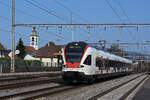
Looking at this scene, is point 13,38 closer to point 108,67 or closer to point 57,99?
point 108,67

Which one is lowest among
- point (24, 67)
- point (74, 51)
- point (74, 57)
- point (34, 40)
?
point (24, 67)

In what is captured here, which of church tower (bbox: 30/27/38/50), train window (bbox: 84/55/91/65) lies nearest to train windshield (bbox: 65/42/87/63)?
train window (bbox: 84/55/91/65)

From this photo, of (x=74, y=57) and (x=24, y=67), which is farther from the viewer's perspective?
(x=24, y=67)

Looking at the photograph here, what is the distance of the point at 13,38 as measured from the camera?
1510 inches

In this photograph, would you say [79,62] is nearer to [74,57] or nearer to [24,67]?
[74,57]

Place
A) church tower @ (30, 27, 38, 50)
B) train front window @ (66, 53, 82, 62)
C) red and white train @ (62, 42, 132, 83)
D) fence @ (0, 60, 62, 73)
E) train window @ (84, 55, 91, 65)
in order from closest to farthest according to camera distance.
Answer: red and white train @ (62, 42, 132, 83) < train front window @ (66, 53, 82, 62) < train window @ (84, 55, 91, 65) < fence @ (0, 60, 62, 73) < church tower @ (30, 27, 38, 50)

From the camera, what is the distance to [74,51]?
69.7ft

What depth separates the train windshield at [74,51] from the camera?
20.9m

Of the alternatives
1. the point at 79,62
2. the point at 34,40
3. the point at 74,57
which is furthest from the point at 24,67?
the point at 34,40

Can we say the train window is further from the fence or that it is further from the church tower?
the church tower

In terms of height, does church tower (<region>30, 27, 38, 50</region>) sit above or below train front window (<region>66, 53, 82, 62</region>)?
above

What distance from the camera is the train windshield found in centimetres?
2086

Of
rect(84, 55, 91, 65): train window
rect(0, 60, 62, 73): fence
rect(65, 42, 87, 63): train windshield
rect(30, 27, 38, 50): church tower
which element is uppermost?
rect(30, 27, 38, 50): church tower

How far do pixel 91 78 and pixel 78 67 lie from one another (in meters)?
1.96
